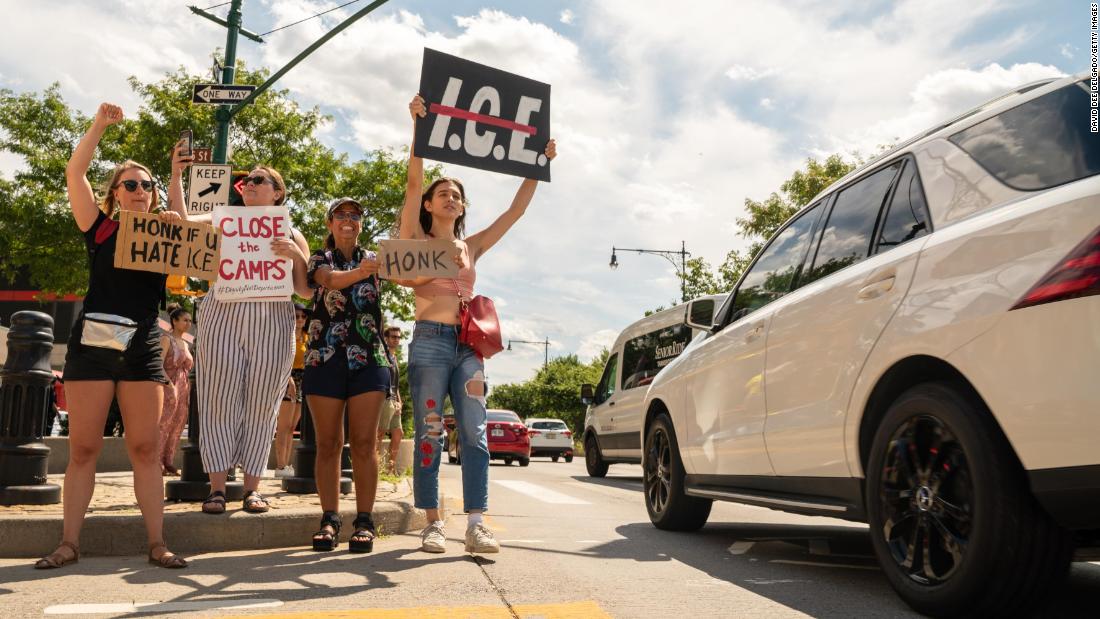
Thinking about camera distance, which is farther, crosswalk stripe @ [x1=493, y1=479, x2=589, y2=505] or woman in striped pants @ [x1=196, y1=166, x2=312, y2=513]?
crosswalk stripe @ [x1=493, y1=479, x2=589, y2=505]

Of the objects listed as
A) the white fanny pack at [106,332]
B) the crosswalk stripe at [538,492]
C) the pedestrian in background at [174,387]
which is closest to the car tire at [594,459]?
the crosswalk stripe at [538,492]

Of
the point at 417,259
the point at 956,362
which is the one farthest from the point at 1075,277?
the point at 417,259

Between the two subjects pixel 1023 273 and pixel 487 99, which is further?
pixel 487 99

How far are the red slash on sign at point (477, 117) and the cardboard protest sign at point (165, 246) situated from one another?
1449 mm

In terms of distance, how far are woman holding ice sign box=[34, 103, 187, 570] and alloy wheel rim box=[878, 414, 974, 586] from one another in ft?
10.5

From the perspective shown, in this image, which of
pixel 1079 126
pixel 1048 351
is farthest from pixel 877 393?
pixel 1079 126

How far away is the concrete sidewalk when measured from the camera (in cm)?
457

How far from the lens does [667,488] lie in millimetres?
5961

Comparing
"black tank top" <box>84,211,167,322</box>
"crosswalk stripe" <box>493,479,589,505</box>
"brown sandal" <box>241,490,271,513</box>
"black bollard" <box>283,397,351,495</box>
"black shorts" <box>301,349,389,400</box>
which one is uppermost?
"black tank top" <box>84,211,167,322</box>

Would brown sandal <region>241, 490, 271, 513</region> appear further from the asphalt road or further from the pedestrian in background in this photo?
the pedestrian in background

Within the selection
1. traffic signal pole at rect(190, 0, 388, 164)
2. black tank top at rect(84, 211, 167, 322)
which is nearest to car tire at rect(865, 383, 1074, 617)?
black tank top at rect(84, 211, 167, 322)

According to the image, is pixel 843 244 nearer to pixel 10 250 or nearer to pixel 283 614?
pixel 283 614

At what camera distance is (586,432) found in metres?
15.6

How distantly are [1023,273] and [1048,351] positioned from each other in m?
0.27
